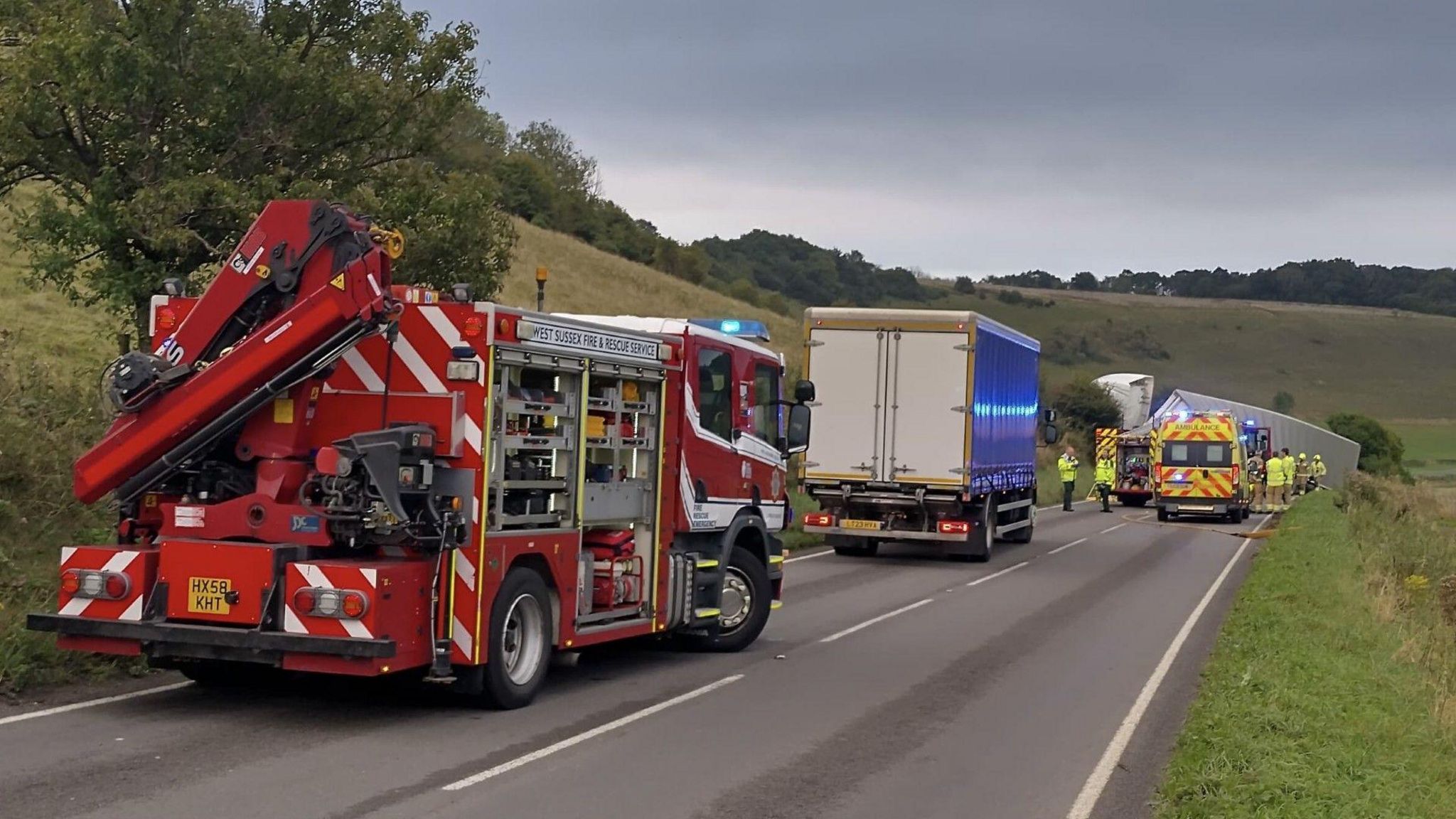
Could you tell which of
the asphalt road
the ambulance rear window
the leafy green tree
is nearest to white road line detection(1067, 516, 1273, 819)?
the asphalt road

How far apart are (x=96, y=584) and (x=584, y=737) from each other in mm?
3144

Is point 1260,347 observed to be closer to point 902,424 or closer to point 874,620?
point 902,424

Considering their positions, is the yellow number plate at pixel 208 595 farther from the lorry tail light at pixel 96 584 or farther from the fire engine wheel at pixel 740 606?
the fire engine wheel at pixel 740 606

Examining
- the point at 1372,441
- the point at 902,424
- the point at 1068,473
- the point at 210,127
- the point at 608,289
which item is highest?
the point at 608,289

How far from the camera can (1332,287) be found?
144 meters

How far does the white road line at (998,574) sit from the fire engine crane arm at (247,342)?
13134 mm

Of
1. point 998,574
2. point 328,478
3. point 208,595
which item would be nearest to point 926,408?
point 998,574

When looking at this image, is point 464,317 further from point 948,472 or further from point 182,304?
point 948,472

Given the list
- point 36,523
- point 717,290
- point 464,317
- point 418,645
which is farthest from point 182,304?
point 717,290

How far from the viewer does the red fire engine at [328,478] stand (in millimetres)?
9328

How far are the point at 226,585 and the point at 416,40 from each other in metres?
10.4

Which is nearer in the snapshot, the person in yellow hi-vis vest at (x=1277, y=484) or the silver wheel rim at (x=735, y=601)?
the silver wheel rim at (x=735, y=601)

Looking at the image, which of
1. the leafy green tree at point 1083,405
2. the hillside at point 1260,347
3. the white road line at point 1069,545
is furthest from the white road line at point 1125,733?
the hillside at point 1260,347

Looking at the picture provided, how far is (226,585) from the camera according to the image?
9352 millimetres
